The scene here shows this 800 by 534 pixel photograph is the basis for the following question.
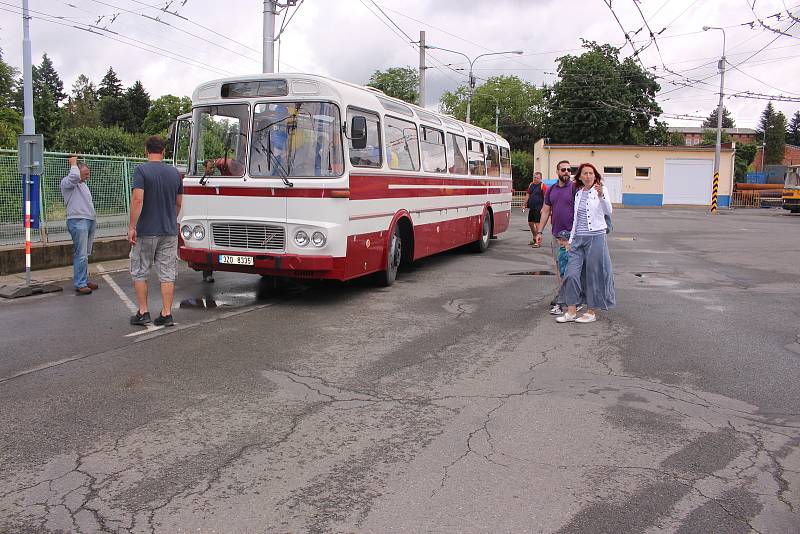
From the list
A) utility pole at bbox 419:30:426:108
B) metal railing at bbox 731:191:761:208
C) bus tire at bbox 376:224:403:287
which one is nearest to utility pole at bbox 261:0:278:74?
bus tire at bbox 376:224:403:287

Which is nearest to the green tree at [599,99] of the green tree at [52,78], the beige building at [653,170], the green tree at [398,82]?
the beige building at [653,170]

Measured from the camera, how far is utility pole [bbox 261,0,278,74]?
53.2 ft

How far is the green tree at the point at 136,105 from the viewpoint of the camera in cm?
8388

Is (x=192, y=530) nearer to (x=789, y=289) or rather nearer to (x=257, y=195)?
(x=257, y=195)

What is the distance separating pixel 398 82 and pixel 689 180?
45.3 m

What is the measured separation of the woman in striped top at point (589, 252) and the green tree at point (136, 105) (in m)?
83.0

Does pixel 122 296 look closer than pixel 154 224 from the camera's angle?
No

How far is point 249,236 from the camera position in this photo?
937 centimetres

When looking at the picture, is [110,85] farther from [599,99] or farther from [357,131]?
[357,131]

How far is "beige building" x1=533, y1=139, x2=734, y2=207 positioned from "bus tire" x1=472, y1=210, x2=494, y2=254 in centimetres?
3638

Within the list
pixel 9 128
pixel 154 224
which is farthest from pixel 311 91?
pixel 9 128

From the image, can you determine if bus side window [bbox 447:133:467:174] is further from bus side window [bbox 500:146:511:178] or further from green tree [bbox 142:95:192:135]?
green tree [bbox 142:95:192:135]

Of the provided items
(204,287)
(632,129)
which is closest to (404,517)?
(204,287)

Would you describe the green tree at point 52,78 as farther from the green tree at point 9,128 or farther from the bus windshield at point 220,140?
the bus windshield at point 220,140
